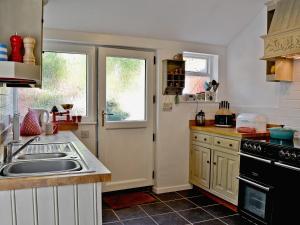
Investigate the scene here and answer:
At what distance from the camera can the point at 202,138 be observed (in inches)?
145

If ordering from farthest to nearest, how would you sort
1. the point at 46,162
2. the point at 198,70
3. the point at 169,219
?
the point at 198,70 < the point at 169,219 < the point at 46,162

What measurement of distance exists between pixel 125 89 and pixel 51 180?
94.7 inches

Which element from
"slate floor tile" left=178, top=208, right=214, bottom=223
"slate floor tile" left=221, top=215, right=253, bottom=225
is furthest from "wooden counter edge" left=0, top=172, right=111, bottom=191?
"slate floor tile" left=221, top=215, right=253, bottom=225

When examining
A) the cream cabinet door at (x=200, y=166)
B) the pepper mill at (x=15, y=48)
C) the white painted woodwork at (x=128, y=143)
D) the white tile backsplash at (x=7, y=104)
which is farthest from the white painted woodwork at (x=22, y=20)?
the cream cabinet door at (x=200, y=166)

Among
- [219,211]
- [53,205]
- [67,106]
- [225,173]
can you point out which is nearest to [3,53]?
[53,205]

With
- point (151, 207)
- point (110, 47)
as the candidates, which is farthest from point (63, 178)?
point (110, 47)

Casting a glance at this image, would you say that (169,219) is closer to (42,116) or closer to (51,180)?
(42,116)

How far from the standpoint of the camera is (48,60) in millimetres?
3258

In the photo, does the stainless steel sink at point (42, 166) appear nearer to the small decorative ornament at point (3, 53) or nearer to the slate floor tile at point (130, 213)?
the small decorative ornament at point (3, 53)

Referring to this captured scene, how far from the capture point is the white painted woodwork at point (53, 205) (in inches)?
52.5

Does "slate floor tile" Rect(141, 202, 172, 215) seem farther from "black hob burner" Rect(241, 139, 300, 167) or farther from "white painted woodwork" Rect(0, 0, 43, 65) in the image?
"white painted woodwork" Rect(0, 0, 43, 65)

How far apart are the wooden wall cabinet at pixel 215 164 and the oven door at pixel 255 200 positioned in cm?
16

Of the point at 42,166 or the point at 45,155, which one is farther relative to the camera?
the point at 45,155

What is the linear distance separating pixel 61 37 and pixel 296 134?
290 centimetres
